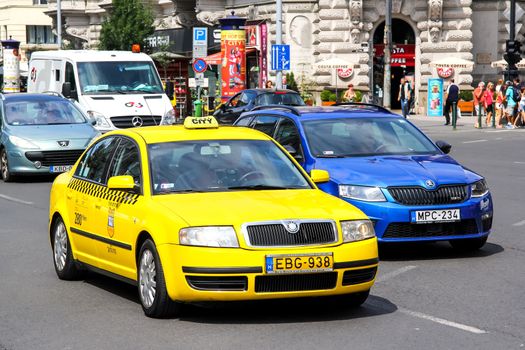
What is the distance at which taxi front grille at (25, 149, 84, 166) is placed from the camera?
21875 millimetres

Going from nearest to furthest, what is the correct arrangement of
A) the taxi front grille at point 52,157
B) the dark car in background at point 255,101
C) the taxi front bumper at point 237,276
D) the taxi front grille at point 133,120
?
the taxi front bumper at point 237,276, the taxi front grille at point 52,157, the taxi front grille at point 133,120, the dark car in background at point 255,101

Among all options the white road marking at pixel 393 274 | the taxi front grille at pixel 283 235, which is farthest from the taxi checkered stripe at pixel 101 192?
the white road marking at pixel 393 274

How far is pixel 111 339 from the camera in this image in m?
7.96

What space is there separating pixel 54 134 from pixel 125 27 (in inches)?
1487

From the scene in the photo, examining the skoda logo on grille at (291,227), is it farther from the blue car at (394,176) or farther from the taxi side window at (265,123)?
the taxi side window at (265,123)

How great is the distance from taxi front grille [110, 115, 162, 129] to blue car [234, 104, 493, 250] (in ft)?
44.8

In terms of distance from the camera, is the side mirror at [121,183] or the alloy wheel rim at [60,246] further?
the alloy wheel rim at [60,246]

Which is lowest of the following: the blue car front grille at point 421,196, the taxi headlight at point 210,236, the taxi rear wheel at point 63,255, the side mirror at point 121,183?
the taxi rear wheel at point 63,255

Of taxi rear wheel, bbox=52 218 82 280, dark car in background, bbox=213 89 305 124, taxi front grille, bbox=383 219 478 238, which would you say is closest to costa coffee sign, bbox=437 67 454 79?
dark car in background, bbox=213 89 305 124

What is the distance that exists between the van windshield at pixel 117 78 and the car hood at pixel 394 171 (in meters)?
15.7

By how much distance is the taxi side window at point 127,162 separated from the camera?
951cm

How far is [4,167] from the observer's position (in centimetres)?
2238

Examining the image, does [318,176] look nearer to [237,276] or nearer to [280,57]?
[237,276]

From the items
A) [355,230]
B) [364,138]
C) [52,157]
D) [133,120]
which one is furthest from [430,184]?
[133,120]
